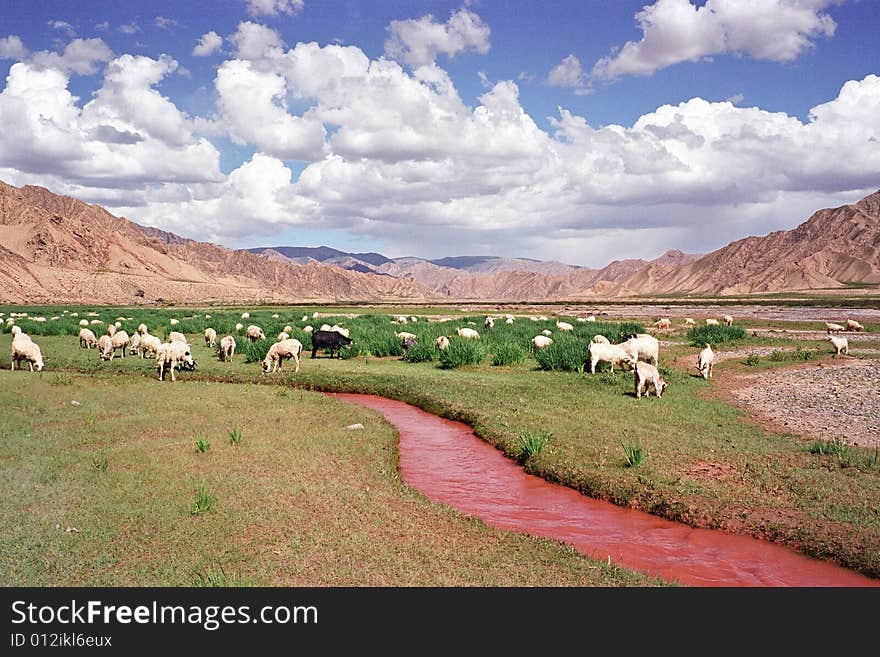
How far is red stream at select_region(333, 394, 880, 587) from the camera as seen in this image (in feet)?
27.3

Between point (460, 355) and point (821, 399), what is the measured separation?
13.0 meters

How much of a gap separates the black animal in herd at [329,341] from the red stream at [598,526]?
16.0 meters

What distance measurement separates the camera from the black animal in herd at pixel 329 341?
3002 cm

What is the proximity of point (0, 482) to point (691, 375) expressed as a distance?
69.1 feet

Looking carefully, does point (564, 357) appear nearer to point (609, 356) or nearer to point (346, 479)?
point (609, 356)

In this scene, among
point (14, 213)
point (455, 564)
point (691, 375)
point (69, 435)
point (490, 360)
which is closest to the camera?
point (455, 564)

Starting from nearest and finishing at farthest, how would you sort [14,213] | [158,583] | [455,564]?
[158,583]
[455,564]
[14,213]

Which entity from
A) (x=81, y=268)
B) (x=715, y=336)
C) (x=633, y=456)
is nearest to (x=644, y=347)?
(x=633, y=456)

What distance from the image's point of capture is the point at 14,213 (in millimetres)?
169000

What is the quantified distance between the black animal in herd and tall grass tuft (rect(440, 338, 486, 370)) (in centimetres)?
630

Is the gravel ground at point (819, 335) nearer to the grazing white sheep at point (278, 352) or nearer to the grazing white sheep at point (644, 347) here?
the grazing white sheep at point (644, 347)

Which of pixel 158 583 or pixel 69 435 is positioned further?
pixel 69 435
